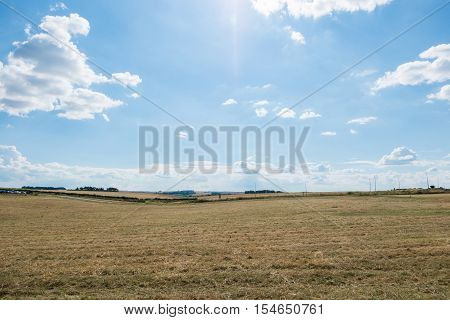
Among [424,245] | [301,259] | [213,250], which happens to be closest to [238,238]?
[213,250]

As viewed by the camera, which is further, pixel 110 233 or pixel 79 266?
pixel 110 233

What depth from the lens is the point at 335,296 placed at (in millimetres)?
11039

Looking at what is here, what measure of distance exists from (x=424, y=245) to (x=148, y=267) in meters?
13.6

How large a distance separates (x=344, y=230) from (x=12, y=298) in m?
20.5

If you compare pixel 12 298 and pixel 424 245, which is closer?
pixel 12 298

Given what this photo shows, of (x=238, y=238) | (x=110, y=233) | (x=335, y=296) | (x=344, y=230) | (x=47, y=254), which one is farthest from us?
(x=110, y=233)

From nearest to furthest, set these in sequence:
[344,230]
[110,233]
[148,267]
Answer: [148,267], [344,230], [110,233]

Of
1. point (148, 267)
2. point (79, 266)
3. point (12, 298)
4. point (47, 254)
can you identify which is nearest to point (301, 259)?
point (148, 267)

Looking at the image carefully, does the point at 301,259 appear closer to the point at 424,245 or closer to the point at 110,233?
the point at 424,245

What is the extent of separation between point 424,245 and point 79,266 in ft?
54.0
